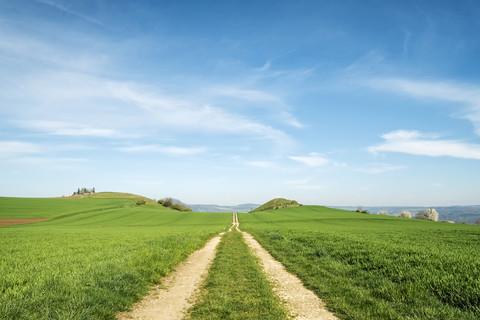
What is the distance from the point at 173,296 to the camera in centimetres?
839

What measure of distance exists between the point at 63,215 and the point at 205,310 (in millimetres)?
91353

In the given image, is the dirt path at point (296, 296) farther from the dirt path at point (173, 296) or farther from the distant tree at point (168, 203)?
the distant tree at point (168, 203)

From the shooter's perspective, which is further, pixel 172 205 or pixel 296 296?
pixel 172 205

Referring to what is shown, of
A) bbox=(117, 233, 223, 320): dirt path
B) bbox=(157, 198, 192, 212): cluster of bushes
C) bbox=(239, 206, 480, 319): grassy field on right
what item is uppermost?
bbox=(239, 206, 480, 319): grassy field on right

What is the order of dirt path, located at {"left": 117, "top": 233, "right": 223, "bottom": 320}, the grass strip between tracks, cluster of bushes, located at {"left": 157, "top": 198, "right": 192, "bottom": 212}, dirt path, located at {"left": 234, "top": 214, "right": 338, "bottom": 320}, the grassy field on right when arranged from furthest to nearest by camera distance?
cluster of bushes, located at {"left": 157, "top": 198, "right": 192, "bottom": 212} → dirt path, located at {"left": 117, "top": 233, "right": 223, "bottom": 320} → dirt path, located at {"left": 234, "top": 214, "right": 338, "bottom": 320} → the grass strip between tracks → the grassy field on right

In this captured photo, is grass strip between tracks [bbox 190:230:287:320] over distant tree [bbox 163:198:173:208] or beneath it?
over

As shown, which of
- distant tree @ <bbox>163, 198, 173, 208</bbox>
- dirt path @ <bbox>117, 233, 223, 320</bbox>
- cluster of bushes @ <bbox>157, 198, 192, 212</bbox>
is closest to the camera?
dirt path @ <bbox>117, 233, 223, 320</bbox>

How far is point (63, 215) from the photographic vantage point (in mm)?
77438

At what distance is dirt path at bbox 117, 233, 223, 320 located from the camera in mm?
6859

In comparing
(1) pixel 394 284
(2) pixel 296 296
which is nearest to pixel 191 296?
(2) pixel 296 296

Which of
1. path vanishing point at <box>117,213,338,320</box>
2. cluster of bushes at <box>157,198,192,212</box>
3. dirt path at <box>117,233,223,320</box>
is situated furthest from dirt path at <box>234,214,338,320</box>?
cluster of bushes at <box>157,198,192,212</box>

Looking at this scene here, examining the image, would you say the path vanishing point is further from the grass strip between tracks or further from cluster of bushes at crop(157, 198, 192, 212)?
cluster of bushes at crop(157, 198, 192, 212)

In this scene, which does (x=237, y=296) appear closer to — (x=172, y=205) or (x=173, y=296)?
(x=173, y=296)

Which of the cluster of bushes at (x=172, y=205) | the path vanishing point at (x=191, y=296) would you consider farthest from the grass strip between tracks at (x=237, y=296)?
the cluster of bushes at (x=172, y=205)
